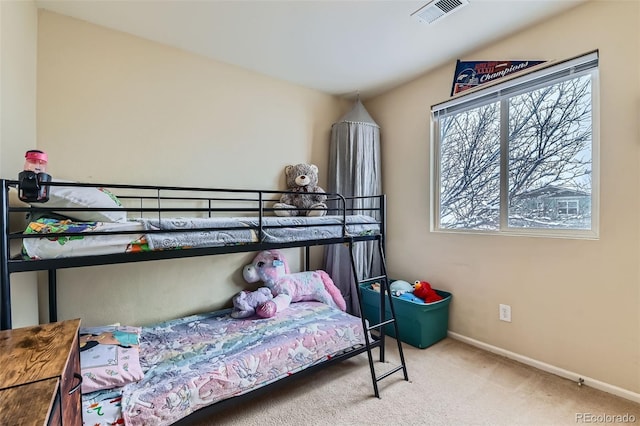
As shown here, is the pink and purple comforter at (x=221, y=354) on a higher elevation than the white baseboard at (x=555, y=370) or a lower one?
higher

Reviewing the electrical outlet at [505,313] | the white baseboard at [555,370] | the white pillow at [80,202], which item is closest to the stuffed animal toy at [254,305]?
the white pillow at [80,202]

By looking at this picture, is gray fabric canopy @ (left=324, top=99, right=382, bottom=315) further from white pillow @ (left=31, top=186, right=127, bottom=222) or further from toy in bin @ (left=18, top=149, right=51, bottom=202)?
toy in bin @ (left=18, top=149, right=51, bottom=202)

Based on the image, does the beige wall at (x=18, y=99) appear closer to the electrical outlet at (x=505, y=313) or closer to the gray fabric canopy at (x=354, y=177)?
the gray fabric canopy at (x=354, y=177)

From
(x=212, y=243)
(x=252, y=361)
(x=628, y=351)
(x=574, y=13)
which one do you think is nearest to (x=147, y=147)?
(x=212, y=243)

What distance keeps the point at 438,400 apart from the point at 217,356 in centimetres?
137

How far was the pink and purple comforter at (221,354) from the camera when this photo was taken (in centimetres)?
138

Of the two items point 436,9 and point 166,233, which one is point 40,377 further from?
point 436,9

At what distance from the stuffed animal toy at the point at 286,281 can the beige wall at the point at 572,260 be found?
0.97 meters

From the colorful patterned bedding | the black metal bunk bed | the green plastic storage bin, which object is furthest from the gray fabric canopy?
the colorful patterned bedding

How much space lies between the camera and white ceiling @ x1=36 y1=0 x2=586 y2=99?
1.92 metres

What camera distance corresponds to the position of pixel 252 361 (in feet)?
5.51

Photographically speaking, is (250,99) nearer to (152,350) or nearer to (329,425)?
(152,350)

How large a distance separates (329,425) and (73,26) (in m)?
3.03

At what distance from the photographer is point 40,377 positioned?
67 centimetres
